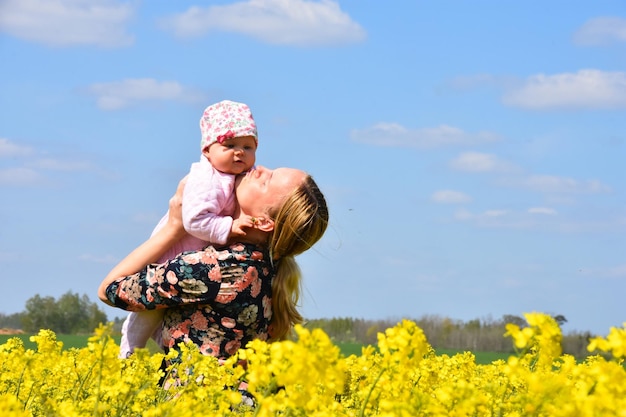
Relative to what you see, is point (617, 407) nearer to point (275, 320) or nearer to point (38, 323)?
point (275, 320)

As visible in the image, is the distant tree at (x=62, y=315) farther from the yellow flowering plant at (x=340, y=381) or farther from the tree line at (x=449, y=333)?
the yellow flowering plant at (x=340, y=381)

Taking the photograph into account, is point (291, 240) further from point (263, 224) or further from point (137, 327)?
point (137, 327)

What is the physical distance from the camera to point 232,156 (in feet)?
17.8

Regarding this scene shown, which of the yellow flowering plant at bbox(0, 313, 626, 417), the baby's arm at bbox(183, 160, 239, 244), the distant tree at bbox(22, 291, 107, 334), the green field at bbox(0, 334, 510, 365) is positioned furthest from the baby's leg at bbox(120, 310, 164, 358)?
the distant tree at bbox(22, 291, 107, 334)

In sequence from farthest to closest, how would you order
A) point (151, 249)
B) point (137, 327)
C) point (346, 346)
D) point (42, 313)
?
point (42, 313) → point (346, 346) → point (137, 327) → point (151, 249)

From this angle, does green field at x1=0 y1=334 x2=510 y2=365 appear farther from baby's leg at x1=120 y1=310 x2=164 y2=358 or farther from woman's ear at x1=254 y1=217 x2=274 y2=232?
woman's ear at x1=254 y1=217 x2=274 y2=232

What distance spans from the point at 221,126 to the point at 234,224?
0.54 m

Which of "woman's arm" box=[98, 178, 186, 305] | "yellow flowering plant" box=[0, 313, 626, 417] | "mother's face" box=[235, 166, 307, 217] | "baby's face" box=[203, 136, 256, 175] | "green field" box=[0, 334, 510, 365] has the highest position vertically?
"baby's face" box=[203, 136, 256, 175]

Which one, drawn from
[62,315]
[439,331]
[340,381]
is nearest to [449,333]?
[439,331]

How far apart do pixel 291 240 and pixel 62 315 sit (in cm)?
1077

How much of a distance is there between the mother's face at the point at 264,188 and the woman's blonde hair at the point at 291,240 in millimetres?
41

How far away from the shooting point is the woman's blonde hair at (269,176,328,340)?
5.34 metres

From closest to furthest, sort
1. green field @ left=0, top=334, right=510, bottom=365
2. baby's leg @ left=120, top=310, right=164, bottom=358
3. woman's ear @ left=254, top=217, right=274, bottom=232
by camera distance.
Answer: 1. woman's ear @ left=254, top=217, right=274, bottom=232
2. baby's leg @ left=120, top=310, right=164, bottom=358
3. green field @ left=0, top=334, right=510, bottom=365

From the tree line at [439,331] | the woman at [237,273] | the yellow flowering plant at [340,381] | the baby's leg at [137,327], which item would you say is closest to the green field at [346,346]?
the tree line at [439,331]
